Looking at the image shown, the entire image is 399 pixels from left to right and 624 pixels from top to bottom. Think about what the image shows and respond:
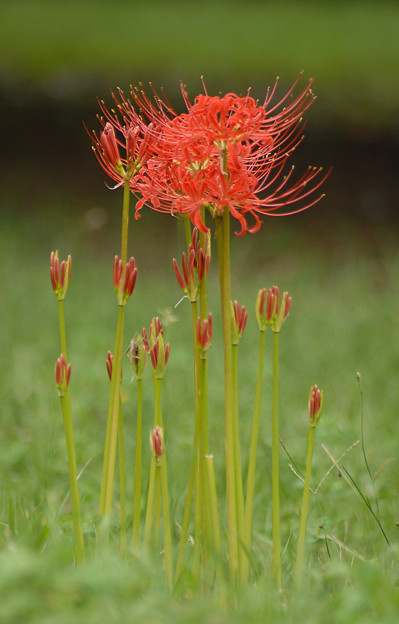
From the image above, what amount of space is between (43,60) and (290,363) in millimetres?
3972

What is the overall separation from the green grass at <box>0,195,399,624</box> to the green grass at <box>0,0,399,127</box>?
1154mm

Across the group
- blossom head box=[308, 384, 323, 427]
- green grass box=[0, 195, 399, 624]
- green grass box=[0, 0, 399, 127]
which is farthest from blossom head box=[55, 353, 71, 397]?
green grass box=[0, 0, 399, 127]

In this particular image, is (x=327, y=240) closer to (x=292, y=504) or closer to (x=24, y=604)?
(x=292, y=504)

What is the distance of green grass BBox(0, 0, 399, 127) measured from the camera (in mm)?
5488

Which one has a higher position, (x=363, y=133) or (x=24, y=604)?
(x=363, y=133)

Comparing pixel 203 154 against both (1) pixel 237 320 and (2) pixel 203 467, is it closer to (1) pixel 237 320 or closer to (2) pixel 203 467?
(1) pixel 237 320

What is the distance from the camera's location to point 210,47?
21.0 ft

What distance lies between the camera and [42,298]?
12.2 ft

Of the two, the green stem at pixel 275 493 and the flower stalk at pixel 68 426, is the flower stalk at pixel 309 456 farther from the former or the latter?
the flower stalk at pixel 68 426

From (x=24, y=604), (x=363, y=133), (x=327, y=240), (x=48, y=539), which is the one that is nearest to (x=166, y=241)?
(x=327, y=240)

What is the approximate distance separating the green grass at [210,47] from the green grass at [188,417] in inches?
45.4

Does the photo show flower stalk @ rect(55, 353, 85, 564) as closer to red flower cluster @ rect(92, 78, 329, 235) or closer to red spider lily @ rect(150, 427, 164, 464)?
red spider lily @ rect(150, 427, 164, 464)

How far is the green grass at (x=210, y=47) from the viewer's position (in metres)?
5.49

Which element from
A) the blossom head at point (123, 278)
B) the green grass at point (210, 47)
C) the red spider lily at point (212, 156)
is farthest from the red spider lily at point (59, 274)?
the green grass at point (210, 47)
